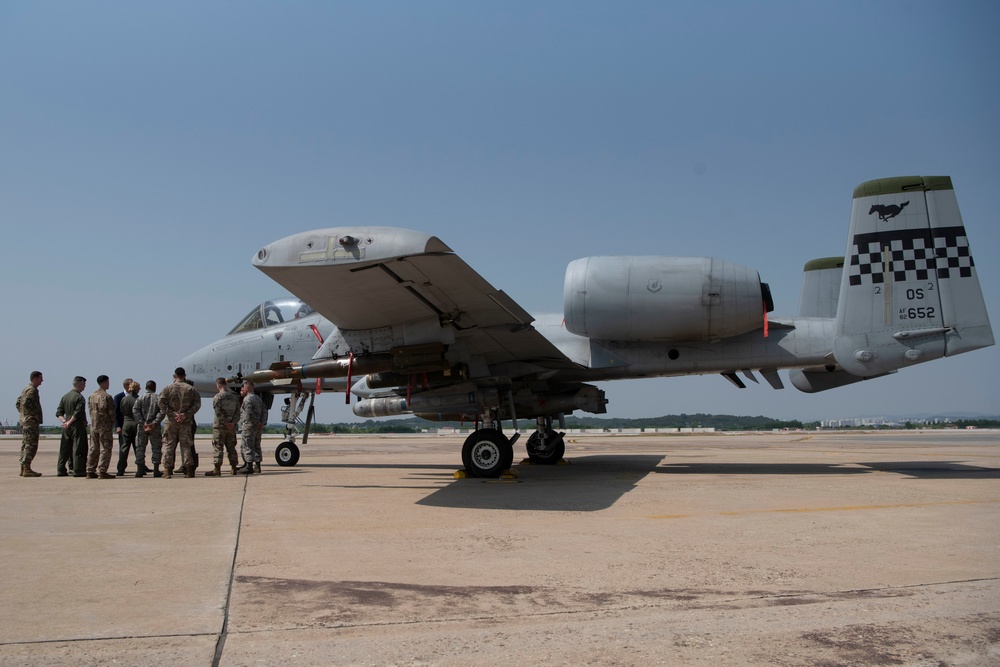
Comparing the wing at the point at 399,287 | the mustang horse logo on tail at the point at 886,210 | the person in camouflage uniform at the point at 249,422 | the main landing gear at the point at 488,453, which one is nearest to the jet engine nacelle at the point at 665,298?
the wing at the point at 399,287

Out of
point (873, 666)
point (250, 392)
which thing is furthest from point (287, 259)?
point (873, 666)

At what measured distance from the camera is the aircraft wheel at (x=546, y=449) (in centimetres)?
1389

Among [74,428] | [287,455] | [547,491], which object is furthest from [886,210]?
[74,428]

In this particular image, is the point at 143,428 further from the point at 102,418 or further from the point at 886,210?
the point at 886,210

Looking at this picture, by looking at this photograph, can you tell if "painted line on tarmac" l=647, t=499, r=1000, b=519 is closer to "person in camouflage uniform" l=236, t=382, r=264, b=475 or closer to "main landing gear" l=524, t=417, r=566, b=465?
"main landing gear" l=524, t=417, r=566, b=465

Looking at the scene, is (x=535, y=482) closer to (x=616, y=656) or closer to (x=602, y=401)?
(x=602, y=401)

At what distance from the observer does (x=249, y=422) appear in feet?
39.4

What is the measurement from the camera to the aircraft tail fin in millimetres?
9781

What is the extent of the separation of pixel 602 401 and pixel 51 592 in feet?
31.9

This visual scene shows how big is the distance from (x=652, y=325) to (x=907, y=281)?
3.60 meters

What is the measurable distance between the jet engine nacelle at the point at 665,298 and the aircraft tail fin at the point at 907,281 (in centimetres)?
137

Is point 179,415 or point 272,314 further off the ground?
point 272,314

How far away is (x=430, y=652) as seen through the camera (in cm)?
282

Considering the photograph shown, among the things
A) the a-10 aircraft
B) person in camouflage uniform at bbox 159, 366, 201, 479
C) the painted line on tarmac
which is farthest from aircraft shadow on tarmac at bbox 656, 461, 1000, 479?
person in camouflage uniform at bbox 159, 366, 201, 479
